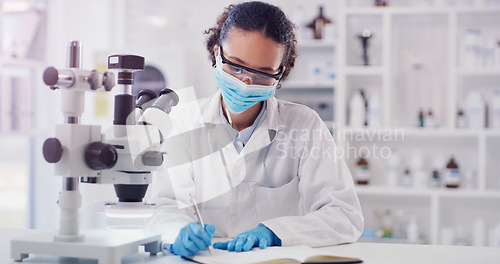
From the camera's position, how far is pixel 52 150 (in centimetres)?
100

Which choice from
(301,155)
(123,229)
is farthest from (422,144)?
(123,229)

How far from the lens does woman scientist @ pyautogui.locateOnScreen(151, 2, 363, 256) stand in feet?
4.62

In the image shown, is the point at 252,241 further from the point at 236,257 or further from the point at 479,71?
the point at 479,71

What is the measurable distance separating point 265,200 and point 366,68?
1945mm

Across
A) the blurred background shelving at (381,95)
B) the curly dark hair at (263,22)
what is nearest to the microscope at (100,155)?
the curly dark hair at (263,22)

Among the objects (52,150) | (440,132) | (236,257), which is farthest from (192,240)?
(440,132)

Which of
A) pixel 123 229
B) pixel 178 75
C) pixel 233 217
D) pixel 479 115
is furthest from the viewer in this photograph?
pixel 178 75

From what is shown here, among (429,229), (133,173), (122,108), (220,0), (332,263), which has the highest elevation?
(220,0)

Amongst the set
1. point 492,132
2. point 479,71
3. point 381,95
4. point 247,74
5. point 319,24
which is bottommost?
point 492,132

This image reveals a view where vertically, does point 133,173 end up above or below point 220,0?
below

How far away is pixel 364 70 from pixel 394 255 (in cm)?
223

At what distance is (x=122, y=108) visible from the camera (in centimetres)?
109

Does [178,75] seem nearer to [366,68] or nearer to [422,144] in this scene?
[366,68]

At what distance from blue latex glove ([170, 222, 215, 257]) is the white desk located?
0.08 feet
